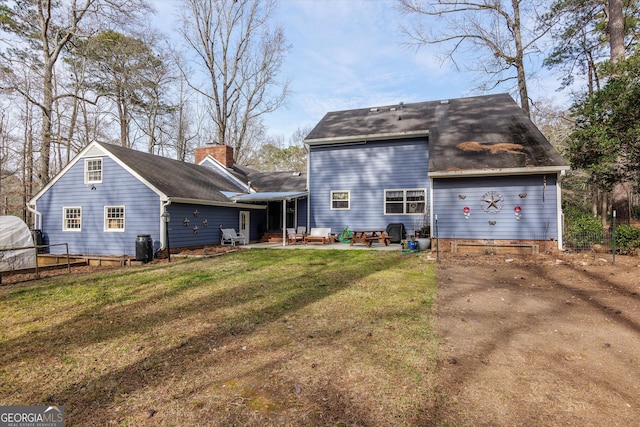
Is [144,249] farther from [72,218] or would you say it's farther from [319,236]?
[319,236]

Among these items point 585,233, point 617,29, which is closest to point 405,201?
point 585,233

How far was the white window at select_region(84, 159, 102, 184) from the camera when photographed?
1348 cm

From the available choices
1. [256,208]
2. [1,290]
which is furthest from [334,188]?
[1,290]

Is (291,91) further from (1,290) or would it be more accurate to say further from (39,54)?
(1,290)

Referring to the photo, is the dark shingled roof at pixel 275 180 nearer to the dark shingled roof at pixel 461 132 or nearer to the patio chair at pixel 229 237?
the dark shingled roof at pixel 461 132

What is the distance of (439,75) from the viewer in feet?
62.5

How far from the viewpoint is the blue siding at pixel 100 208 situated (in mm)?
12531

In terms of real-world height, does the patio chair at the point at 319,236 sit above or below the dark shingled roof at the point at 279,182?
below

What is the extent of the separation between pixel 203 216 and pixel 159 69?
17565 millimetres

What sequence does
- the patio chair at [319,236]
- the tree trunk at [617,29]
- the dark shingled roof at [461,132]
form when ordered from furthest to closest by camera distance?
1. the patio chair at [319,236]
2. the tree trunk at [617,29]
3. the dark shingled roof at [461,132]

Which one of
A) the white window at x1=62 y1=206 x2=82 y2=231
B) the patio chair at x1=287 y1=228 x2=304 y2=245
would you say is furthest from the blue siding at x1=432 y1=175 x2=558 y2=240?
the white window at x1=62 y1=206 x2=82 y2=231

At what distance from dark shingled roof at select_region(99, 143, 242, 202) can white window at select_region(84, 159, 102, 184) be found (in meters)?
0.96

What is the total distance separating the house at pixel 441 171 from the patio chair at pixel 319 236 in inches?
26.1

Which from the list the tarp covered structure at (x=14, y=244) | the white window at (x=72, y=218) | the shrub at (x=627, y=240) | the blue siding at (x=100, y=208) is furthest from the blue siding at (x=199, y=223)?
the shrub at (x=627, y=240)
